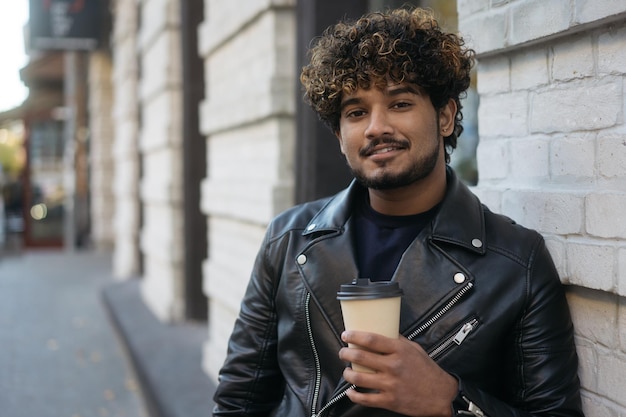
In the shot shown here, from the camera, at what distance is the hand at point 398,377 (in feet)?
6.07

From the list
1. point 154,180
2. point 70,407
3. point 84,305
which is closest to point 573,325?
point 70,407

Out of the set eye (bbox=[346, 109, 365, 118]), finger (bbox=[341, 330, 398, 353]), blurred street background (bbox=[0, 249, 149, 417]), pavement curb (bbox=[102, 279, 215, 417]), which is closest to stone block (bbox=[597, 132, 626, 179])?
eye (bbox=[346, 109, 365, 118])

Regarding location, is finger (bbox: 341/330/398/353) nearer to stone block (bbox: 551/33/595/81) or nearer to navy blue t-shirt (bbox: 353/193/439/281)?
navy blue t-shirt (bbox: 353/193/439/281)

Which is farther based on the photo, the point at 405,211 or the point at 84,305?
the point at 84,305

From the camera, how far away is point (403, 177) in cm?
222

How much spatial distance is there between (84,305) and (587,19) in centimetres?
887

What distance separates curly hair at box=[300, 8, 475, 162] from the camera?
2211 mm

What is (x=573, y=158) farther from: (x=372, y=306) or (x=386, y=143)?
(x=372, y=306)

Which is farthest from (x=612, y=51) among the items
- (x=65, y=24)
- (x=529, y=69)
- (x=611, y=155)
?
(x=65, y=24)

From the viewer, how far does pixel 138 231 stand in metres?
10.9

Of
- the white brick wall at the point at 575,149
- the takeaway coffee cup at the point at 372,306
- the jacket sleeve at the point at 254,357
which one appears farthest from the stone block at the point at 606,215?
the jacket sleeve at the point at 254,357

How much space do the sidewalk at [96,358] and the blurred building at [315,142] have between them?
1.04 feet

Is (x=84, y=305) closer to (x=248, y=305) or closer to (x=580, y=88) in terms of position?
(x=248, y=305)

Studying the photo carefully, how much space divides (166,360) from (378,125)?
169 inches
